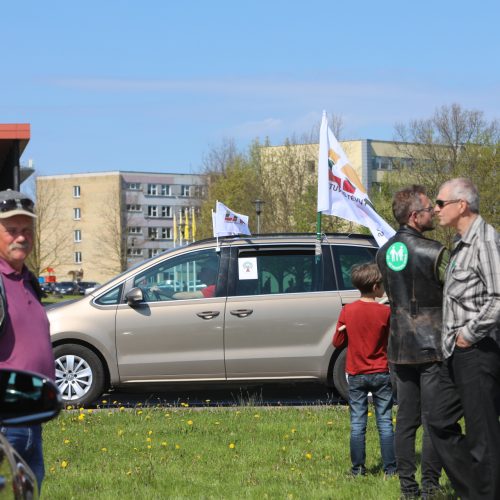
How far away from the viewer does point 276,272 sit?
1135 centimetres

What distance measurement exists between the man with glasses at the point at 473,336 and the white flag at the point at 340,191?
15.1 ft

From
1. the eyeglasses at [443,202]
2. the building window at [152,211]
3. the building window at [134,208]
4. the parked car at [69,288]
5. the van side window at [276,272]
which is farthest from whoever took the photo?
the building window at [152,211]

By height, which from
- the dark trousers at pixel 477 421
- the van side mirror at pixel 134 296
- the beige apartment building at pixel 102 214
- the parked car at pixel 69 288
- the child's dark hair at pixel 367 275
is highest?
the beige apartment building at pixel 102 214

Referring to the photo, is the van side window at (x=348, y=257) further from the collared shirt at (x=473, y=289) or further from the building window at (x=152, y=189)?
the building window at (x=152, y=189)

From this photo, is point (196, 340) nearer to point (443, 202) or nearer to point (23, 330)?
point (443, 202)

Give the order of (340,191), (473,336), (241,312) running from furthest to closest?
1. (241,312)
2. (340,191)
3. (473,336)

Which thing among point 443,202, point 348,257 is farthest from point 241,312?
point 443,202

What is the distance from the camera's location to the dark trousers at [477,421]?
543cm

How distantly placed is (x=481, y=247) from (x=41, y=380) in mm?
2949

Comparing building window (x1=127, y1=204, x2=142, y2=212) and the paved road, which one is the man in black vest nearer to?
the paved road

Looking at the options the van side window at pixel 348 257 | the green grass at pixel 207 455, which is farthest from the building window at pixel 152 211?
the green grass at pixel 207 455

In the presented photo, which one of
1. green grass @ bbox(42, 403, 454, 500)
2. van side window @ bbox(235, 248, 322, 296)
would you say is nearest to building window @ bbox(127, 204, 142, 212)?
van side window @ bbox(235, 248, 322, 296)

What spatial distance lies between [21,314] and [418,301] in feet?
8.54

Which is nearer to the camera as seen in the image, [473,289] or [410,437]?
[473,289]
